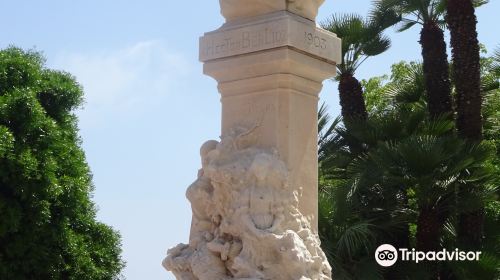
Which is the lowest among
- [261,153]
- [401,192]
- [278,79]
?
[261,153]

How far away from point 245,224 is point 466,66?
12.6m

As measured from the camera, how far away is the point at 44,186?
1862 centimetres

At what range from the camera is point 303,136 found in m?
7.76

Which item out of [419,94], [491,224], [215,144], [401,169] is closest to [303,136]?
[215,144]

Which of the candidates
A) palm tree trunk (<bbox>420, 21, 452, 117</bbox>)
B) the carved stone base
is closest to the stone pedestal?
the carved stone base

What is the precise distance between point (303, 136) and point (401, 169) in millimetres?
8107

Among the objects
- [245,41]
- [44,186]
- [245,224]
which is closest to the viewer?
[245,224]

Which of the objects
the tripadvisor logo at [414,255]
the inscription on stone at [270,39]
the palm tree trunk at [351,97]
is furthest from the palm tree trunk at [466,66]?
the inscription on stone at [270,39]

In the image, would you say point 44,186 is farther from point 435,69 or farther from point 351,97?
point 435,69

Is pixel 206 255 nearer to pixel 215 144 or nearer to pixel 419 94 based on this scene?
pixel 215 144

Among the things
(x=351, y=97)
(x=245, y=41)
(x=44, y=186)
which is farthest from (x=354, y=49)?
(x=245, y=41)

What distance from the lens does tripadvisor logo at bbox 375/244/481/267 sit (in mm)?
15141

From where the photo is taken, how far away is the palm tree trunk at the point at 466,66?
59.8ft

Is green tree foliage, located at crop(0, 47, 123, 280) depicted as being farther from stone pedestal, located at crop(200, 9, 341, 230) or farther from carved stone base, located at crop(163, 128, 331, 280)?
carved stone base, located at crop(163, 128, 331, 280)
